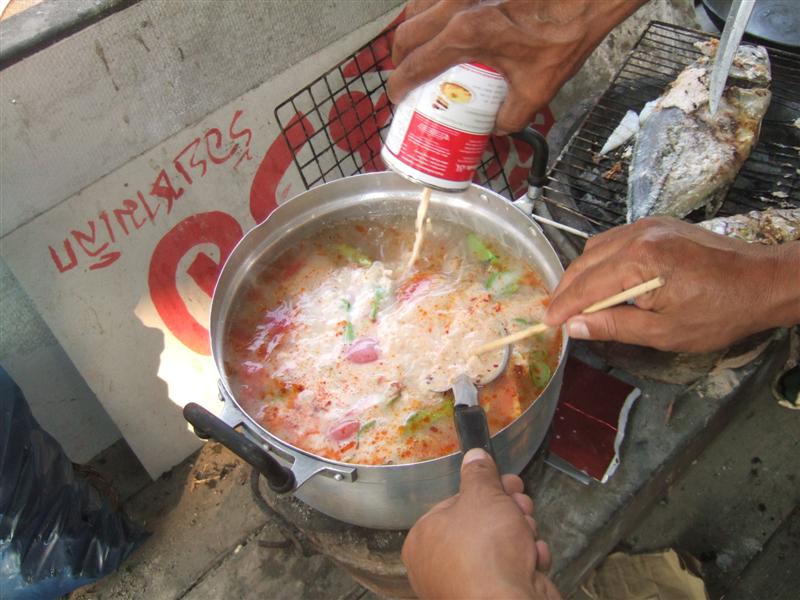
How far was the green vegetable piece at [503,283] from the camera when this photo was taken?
2.43 meters

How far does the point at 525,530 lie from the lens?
1473mm

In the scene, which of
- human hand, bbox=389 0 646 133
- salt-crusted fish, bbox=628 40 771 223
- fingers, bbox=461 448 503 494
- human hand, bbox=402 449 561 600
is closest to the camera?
human hand, bbox=402 449 561 600

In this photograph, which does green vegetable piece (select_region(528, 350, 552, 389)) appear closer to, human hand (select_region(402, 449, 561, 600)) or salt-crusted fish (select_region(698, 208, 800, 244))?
human hand (select_region(402, 449, 561, 600))

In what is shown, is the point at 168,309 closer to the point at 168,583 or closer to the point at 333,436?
the point at 168,583

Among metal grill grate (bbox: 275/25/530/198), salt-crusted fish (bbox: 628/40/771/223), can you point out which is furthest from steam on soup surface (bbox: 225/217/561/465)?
metal grill grate (bbox: 275/25/530/198)

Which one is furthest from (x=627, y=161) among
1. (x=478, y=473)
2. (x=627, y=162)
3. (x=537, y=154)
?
(x=478, y=473)

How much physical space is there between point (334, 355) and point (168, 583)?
2014mm

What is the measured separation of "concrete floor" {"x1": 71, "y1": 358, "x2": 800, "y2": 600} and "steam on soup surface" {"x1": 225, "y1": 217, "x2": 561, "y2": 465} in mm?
1548

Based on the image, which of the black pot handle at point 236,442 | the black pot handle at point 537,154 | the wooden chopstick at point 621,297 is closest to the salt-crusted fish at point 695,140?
the black pot handle at point 537,154

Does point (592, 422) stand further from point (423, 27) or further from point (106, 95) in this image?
point (106, 95)

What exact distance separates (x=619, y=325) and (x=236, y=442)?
3.79 feet

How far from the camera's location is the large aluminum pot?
71.4 inches

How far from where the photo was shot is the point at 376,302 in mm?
2443

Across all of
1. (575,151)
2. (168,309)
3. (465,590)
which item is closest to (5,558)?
(168,309)
